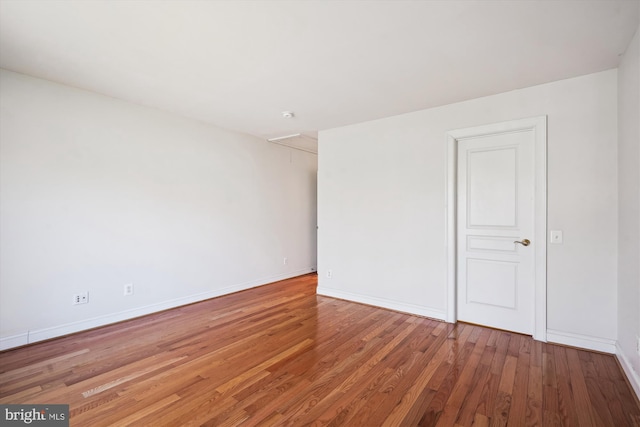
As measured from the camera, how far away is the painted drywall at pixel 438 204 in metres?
2.66

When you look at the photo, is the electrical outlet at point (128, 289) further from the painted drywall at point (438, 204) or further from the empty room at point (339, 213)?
the painted drywall at point (438, 204)

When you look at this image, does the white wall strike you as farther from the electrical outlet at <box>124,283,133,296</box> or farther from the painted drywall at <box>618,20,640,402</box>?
the painted drywall at <box>618,20,640,402</box>

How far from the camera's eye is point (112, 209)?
11.1ft

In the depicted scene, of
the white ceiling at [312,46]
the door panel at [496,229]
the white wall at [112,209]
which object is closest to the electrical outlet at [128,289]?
the white wall at [112,209]

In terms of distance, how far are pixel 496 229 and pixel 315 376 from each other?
7.98 feet

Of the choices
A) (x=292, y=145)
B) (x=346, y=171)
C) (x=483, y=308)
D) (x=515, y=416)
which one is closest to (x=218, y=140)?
(x=292, y=145)

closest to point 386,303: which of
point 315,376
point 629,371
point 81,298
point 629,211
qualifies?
point 315,376

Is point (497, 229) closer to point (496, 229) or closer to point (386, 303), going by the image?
point (496, 229)

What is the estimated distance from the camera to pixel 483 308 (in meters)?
3.30

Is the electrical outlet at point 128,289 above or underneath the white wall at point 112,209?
underneath

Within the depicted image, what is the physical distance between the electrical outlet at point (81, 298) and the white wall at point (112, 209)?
0.04 m

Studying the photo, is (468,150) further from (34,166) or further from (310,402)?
(34,166)

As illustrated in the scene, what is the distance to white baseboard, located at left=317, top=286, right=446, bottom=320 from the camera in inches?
140

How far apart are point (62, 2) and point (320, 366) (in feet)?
10.2
